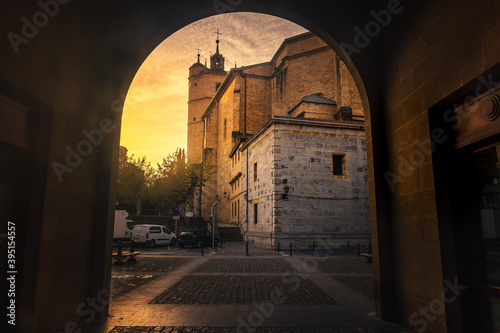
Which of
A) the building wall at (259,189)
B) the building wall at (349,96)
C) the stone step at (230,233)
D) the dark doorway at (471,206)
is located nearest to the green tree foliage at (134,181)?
the stone step at (230,233)

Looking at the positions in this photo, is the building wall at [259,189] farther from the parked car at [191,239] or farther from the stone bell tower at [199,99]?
the stone bell tower at [199,99]

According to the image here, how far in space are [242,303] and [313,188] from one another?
13628 mm

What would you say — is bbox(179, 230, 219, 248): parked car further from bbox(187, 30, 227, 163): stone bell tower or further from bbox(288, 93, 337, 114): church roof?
bbox(187, 30, 227, 163): stone bell tower

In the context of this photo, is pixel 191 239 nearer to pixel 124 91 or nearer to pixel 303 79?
pixel 124 91

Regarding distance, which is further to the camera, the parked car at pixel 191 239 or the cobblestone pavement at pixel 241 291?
the parked car at pixel 191 239

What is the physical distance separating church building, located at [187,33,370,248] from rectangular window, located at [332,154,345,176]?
0.06 metres

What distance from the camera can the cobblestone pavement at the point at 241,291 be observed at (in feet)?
18.9

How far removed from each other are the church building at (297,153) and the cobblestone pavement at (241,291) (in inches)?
385

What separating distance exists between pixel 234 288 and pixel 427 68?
5.72 m

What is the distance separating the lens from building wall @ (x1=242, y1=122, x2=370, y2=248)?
17922 millimetres

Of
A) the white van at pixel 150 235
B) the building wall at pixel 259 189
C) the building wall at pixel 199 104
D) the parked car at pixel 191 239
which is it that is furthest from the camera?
the building wall at pixel 199 104

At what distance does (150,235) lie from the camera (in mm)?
20188

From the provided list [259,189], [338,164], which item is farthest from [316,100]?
[259,189]

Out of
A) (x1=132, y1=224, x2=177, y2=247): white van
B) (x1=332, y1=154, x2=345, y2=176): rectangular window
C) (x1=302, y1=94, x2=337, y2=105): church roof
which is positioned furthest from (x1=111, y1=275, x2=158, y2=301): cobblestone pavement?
(x1=302, y1=94, x2=337, y2=105): church roof
